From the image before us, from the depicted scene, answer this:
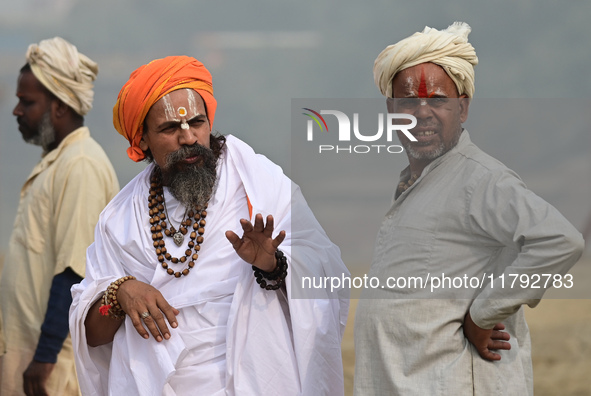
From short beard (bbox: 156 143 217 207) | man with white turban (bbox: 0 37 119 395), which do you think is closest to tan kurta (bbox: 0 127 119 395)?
man with white turban (bbox: 0 37 119 395)

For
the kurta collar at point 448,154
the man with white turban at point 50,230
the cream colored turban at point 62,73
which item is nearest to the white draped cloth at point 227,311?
the kurta collar at point 448,154

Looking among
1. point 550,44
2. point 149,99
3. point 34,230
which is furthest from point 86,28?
point 149,99

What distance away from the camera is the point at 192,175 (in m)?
4.05

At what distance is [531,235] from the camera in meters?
3.08

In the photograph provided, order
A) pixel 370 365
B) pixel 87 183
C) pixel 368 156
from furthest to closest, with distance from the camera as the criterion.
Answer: pixel 87 183, pixel 368 156, pixel 370 365

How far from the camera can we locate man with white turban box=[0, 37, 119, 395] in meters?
5.34

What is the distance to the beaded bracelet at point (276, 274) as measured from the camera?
12.4ft

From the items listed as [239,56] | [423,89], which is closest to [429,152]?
[423,89]

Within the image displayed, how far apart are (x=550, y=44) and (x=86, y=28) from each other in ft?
23.5

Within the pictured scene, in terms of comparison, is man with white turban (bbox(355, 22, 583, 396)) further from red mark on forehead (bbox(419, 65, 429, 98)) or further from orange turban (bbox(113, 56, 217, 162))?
orange turban (bbox(113, 56, 217, 162))

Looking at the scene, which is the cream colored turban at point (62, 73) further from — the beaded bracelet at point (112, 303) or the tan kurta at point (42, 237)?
the beaded bracelet at point (112, 303)

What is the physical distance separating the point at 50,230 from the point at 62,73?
113 centimetres

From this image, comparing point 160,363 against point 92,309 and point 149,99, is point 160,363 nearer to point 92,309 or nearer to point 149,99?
point 92,309

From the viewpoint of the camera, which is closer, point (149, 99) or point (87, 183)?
point (149, 99)
